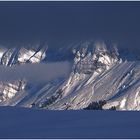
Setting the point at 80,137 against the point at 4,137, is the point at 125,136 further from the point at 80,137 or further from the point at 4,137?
the point at 4,137

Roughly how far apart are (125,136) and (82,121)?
3755mm

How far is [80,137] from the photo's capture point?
16.4 metres

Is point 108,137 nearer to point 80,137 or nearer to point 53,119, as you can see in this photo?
point 80,137

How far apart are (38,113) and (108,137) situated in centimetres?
653

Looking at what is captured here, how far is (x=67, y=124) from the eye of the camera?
19.2 meters

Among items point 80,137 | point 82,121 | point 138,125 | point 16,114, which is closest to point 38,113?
point 16,114

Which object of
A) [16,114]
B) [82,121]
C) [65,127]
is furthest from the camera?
[16,114]

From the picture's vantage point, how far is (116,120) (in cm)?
2045

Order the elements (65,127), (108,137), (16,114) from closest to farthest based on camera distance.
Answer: (108,137) → (65,127) → (16,114)

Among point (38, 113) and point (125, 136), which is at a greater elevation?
point (38, 113)

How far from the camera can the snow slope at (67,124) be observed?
17031 mm

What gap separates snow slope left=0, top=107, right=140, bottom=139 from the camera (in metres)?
17.0

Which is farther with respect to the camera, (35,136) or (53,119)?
(53,119)

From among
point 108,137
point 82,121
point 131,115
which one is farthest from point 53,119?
point 108,137
